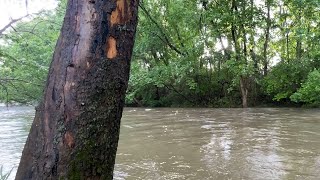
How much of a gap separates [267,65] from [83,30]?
17819 mm

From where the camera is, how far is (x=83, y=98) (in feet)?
4.87

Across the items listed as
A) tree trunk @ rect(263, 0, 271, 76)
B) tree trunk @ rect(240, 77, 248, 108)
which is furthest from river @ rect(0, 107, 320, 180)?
tree trunk @ rect(263, 0, 271, 76)

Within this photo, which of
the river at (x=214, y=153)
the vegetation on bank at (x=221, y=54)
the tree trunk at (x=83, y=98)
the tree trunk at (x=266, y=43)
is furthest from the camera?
the tree trunk at (x=266, y=43)

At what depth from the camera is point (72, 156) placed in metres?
1.43

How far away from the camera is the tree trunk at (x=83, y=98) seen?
1.45 m

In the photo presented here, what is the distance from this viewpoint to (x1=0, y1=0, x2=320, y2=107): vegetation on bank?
1648 cm

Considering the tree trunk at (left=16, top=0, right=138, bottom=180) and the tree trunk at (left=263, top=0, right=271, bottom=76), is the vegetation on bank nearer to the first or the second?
the tree trunk at (left=263, top=0, right=271, bottom=76)

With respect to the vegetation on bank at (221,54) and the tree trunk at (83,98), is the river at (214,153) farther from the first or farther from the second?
the vegetation on bank at (221,54)

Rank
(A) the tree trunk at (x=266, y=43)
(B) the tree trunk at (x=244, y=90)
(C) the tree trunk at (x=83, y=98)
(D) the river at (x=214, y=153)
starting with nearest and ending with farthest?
1. (C) the tree trunk at (x=83, y=98)
2. (D) the river at (x=214, y=153)
3. (B) the tree trunk at (x=244, y=90)
4. (A) the tree trunk at (x=266, y=43)

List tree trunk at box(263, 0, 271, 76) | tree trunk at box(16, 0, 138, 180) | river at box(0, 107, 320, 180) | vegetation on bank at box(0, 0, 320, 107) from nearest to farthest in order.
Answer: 1. tree trunk at box(16, 0, 138, 180)
2. river at box(0, 107, 320, 180)
3. vegetation on bank at box(0, 0, 320, 107)
4. tree trunk at box(263, 0, 271, 76)

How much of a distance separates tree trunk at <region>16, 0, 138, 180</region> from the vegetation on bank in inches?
559

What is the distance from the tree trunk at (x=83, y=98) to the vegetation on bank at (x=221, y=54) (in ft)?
46.5

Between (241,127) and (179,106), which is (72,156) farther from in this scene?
(179,106)

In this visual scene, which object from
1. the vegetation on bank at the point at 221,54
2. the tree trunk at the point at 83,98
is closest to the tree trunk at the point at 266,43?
the vegetation on bank at the point at 221,54
